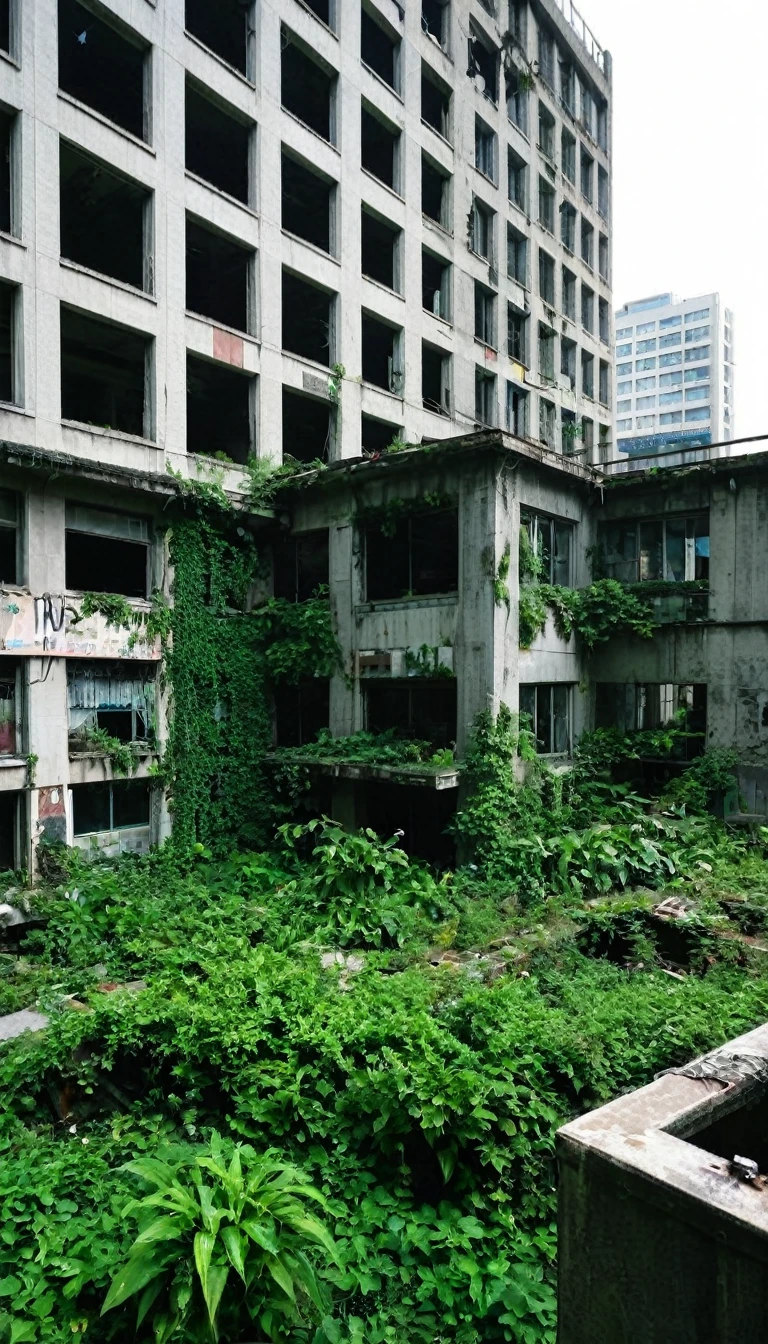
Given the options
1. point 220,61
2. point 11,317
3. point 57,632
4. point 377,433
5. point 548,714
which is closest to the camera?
A: point 11,317

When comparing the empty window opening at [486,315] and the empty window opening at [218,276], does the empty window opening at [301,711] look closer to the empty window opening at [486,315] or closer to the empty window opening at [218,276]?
the empty window opening at [218,276]

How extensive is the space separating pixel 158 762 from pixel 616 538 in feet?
39.4

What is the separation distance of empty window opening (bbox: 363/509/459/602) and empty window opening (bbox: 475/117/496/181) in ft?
53.1

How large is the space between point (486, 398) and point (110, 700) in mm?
16777

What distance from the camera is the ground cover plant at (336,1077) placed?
17.1 feet

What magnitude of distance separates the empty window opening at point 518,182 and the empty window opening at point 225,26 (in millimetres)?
11411

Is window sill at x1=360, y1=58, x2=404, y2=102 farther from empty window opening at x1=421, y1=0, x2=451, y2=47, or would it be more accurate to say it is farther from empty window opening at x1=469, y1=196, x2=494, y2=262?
empty window opening at x1=469, y1=196, x2=494, y2=262

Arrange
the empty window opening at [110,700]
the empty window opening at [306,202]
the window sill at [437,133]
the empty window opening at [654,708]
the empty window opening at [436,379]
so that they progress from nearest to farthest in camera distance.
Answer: the empty window opening at [110,700], the empty window opening at [654,708], the empty window opening at [306,202], the window sill at [437,133], the empty window opening at [436,379]

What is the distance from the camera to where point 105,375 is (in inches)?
721

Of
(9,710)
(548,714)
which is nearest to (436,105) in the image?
(548,714)

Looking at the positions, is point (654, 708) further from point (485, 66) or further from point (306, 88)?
point (485, 66)

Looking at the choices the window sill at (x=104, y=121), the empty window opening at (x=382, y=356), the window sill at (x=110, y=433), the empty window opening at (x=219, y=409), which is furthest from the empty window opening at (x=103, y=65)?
the empty window opening at (x=382, y=356)

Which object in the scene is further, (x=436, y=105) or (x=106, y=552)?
(x=436, y=105)

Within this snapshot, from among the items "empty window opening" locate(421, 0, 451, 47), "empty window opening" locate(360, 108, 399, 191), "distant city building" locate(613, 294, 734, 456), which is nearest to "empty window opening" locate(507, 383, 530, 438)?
"empty window opening" locate(360, 108, 399, 191)
